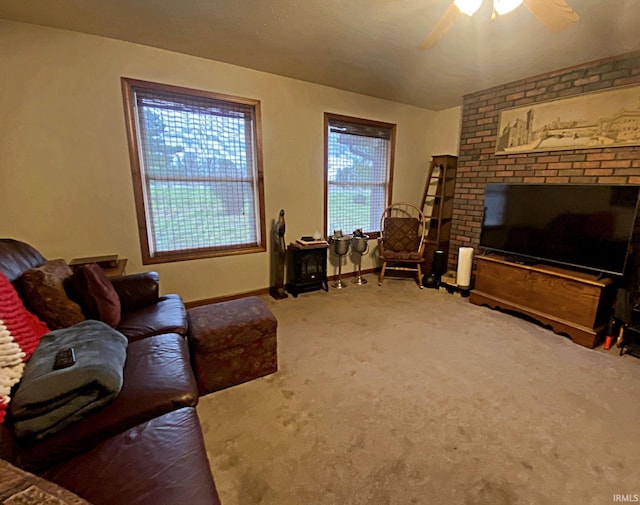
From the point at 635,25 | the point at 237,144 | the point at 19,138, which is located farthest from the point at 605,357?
the point at 19,138

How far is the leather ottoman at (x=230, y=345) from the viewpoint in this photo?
179 centimetres

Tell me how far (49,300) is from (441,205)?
4.11 meters

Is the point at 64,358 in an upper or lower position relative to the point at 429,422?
upper

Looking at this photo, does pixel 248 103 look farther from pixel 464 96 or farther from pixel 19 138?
pixel 464 96

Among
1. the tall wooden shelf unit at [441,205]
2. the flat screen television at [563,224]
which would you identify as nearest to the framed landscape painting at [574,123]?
the flat screen television at [563,224]

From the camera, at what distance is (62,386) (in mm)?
1046

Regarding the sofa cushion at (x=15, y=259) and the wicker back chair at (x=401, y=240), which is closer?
the sofa cushion at (x=15, y=259)

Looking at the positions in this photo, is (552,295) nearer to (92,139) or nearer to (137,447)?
(137,447)

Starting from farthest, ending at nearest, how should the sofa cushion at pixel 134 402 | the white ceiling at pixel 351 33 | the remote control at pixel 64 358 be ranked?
the white ceiling at pixel 351 33 → the remote control at pixel 64 358 → the sofa cushion at pixel 134 402

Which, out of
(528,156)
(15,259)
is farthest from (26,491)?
(528,156)

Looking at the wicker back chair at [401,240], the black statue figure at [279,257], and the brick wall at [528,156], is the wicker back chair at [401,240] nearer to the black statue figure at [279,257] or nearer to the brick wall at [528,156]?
the brick wall at [528,156]

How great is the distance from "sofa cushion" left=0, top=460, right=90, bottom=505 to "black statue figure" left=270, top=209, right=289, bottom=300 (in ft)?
9.22

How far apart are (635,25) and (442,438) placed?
309cm

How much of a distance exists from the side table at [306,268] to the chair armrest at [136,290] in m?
1.61
